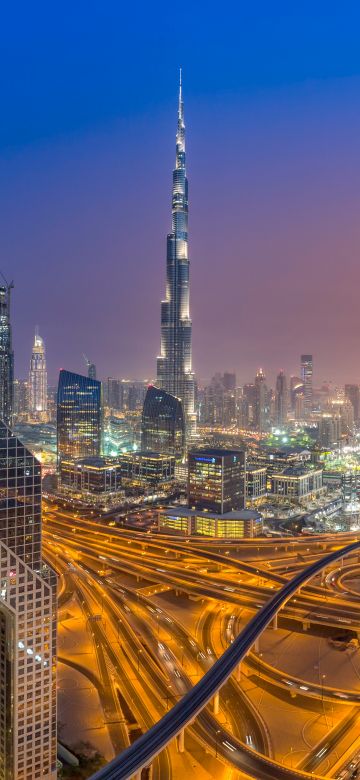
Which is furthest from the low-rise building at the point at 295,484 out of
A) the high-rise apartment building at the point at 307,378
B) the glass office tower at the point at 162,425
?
the high-rise apartment building at the point at 307,378

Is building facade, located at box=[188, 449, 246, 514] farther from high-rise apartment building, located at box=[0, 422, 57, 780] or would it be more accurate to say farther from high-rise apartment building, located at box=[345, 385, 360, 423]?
high-rise apartment building, located at box=[345, 385, 360, 423]

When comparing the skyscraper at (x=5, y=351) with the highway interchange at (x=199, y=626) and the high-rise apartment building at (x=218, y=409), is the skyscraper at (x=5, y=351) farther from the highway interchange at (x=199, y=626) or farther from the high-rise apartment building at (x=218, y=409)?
the high-rise apartment building at (x=218, y=409)

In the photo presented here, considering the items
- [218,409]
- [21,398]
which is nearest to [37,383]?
[21,398]

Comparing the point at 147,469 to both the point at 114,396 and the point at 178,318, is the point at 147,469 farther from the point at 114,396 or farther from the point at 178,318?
the point at 114,396

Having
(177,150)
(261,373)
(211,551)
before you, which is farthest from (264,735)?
(261,373)

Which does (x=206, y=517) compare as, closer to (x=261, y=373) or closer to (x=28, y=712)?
(x=28, y=712)

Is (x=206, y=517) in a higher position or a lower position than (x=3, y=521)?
lower

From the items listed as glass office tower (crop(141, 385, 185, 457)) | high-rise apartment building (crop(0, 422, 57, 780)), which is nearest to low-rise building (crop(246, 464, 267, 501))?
glass office tower (crop(141, 385, 185, 457))
